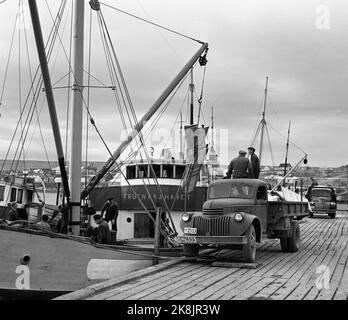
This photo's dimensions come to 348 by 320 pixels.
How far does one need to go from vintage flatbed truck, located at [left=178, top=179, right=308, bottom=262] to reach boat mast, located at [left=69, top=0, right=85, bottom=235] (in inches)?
104

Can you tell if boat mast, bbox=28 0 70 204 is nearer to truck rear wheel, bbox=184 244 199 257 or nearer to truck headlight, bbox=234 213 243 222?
truck rear wheel, bbox=184 244 199 257

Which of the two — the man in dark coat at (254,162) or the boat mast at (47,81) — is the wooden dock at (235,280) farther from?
the boat mast at (47,81)

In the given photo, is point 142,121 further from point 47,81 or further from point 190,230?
point 190,230

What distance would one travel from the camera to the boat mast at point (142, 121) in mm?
12961

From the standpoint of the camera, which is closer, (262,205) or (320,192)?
(262,205)

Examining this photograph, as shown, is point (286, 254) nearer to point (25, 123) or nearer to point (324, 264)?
point (324, 264)

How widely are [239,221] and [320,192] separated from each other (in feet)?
62.0

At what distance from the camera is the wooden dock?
6.84m

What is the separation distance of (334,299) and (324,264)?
3.45 metres

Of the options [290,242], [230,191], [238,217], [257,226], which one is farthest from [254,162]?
[238,217]

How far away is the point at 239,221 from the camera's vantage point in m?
9.77
